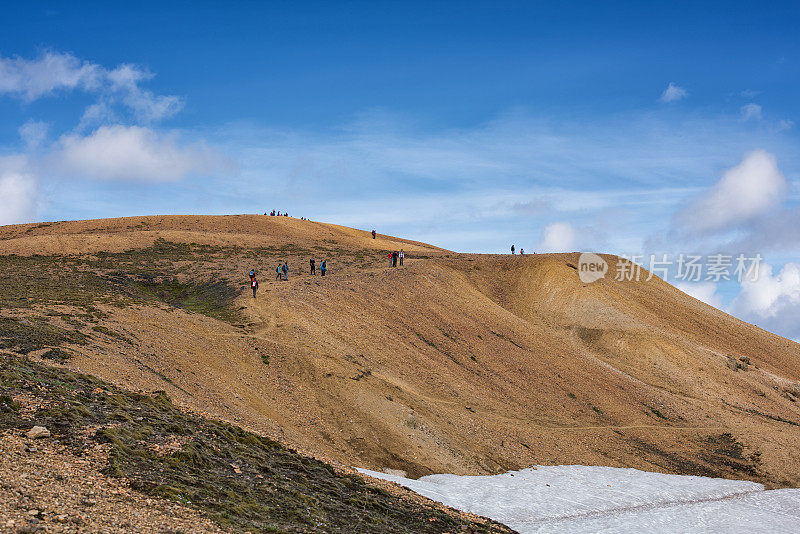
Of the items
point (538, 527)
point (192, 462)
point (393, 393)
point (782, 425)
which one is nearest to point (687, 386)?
point (782, 425)

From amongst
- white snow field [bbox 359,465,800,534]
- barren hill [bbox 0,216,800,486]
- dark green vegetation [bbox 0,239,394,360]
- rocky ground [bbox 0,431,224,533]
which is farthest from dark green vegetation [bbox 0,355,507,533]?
dark green vegetation [bbox 0,239,394,360]

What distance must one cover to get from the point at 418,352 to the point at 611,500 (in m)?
15.4

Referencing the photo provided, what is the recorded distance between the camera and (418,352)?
3750 centimetres

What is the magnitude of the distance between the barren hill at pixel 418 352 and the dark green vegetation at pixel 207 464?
2.71 meters

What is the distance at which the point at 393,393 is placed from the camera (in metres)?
30.3

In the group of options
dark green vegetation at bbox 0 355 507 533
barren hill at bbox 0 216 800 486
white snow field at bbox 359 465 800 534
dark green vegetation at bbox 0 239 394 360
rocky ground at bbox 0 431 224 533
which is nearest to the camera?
rocky ground at bbox 0 431 224 533

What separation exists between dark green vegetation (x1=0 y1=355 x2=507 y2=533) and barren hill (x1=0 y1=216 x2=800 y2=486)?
2712mm

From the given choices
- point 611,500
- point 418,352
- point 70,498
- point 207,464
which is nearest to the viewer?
point 70,498

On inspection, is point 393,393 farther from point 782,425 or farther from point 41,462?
point 782,425

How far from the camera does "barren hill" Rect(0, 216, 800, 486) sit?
85.8 ft

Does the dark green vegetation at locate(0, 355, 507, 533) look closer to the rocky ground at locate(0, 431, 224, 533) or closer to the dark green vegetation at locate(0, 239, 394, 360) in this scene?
the rocky ground at locate(0, 431, 224, 533)

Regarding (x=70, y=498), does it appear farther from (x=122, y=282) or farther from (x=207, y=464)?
(x=122, y=282)

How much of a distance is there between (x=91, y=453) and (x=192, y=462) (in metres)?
2.56

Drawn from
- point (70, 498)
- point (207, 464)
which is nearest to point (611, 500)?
point (207, 464)
